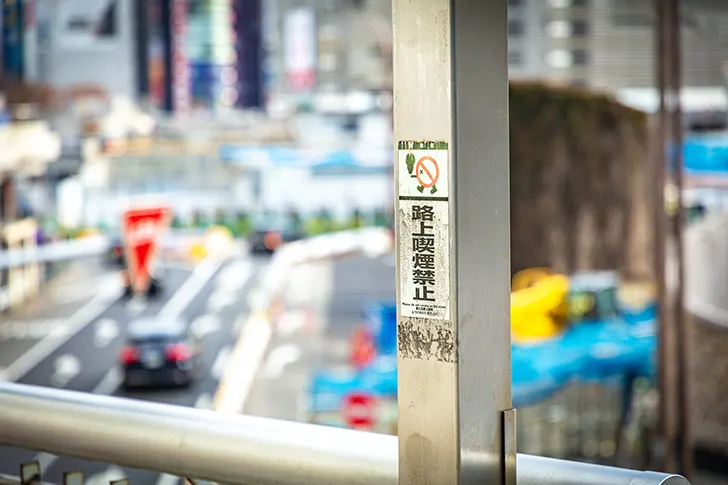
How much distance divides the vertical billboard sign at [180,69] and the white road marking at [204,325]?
4646 millimetres

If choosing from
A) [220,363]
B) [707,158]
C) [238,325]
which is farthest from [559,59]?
[220,363]

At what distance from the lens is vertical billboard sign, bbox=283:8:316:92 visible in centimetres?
2353

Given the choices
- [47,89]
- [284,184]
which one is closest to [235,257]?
[284,184]

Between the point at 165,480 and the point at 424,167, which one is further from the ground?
the point at 424,167

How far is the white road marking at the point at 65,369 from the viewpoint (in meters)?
16.3

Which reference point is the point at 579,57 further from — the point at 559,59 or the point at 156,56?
the point at 156,56

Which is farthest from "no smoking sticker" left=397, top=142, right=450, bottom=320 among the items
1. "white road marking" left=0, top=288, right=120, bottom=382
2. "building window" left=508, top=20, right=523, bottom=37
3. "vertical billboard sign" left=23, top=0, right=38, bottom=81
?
"vertical billboard sign" left=23, top=0, right=38, bottom=81

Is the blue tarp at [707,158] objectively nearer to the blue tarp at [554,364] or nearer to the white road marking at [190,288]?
the blue tarp at [554,364]

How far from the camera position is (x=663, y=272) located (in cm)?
1077

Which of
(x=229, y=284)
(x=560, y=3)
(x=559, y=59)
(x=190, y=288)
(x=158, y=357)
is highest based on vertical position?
(x=560, y=3)

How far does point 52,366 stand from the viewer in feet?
56.3

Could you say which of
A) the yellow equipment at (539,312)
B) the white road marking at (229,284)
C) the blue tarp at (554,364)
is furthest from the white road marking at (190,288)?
the blue tarp at (554,364)

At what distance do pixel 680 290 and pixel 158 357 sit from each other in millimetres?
6969

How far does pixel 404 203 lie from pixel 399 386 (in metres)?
0.17
